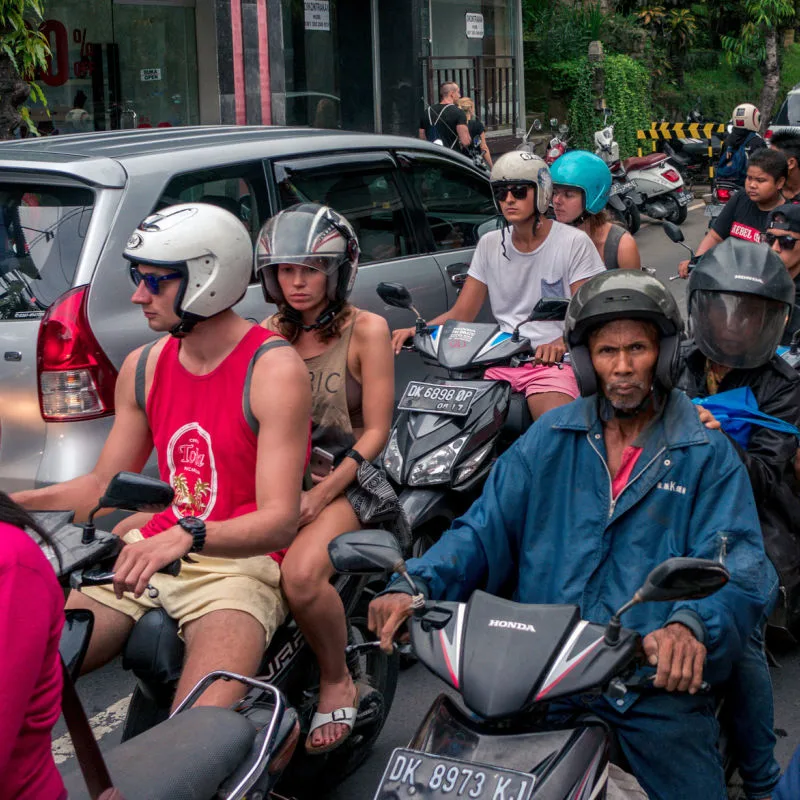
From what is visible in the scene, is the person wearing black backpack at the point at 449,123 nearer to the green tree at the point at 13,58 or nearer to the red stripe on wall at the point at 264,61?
the red stripe on wall at the point at 264,61

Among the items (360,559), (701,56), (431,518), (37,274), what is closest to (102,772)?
(360,559)

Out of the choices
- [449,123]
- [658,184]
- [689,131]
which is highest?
[689,131]

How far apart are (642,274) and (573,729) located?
1.12 m

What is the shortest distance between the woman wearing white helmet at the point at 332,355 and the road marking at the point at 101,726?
1069mm

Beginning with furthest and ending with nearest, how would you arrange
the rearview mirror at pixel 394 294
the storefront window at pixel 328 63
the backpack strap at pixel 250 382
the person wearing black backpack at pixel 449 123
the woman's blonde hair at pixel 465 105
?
the storefront window at pixel 328 63, the woman's blonde hair at pixel 465 105, the person wearing black backpack at pixel 449 123, the rearview mirror at pixel 394 294, the backpack strap at pixel 250 382

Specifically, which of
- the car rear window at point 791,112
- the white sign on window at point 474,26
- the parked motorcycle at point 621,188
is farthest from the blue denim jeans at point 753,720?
the white sign on window at point 474,26

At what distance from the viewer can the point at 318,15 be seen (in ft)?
58.8

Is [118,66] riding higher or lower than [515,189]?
higher

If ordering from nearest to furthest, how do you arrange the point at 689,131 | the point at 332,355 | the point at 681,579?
the point at 681,579
the point at 332,355
the point at 689,131

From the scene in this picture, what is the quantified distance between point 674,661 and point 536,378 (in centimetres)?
271

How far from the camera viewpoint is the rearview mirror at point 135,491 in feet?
8.68

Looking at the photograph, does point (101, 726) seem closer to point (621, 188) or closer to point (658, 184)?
point (621, 188)

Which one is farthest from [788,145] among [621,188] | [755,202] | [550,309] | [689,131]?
[689,131]

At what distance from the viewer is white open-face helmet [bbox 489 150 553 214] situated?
17.6 feet
